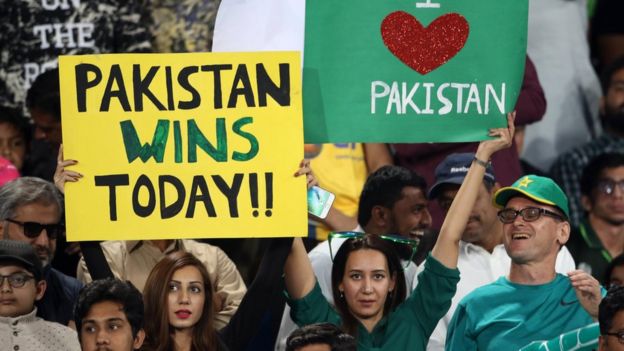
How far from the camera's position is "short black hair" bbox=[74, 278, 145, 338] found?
7879 millimetres

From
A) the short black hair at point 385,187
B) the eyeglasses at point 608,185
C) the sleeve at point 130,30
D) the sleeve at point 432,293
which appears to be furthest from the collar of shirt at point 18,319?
the eyeglasses at point 608,185

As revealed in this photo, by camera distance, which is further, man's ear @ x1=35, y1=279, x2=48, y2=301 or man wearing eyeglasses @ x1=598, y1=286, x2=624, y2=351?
man's ear @ x1=35, y1=279, x2=48, y2=301

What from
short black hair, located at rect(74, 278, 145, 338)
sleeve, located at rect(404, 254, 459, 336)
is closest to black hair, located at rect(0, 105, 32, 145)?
short black hair, located at rect(74, 278, 145, 338)

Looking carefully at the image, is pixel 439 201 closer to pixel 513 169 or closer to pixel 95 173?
pixel 513 169

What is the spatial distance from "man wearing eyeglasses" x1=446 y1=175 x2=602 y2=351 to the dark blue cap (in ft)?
2.99

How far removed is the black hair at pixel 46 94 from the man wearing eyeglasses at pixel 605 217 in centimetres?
293

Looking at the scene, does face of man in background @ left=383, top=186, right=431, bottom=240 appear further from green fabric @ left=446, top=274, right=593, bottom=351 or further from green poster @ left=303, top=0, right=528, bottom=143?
green fabric @ left=446, top=274, right=593, bottom=351

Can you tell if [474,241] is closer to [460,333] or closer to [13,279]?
[460,333]

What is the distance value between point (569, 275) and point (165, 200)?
1787 millimetres

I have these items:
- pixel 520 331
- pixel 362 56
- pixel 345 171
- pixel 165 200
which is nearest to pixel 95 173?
pixel 165 200

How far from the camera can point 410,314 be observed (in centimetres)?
839

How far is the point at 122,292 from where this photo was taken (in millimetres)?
7887

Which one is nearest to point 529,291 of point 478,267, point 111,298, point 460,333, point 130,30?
point 460,333

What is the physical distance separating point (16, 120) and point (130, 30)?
2.79 feet
